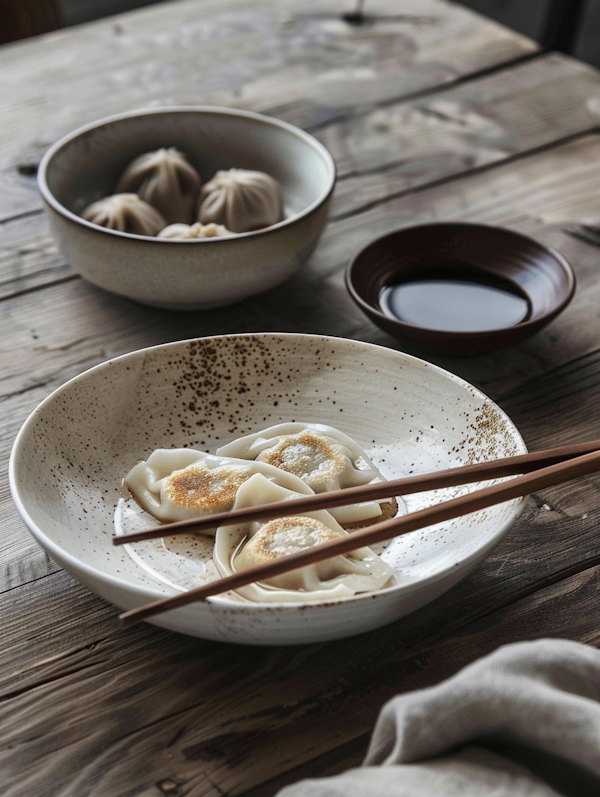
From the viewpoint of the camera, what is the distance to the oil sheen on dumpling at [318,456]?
0.78 meters

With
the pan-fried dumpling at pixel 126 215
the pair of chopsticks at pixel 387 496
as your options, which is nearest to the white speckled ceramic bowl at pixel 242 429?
the pair of chopsticks at pixel 387 496

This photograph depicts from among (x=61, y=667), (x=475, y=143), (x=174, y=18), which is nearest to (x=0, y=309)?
→ (x=61, y=667)

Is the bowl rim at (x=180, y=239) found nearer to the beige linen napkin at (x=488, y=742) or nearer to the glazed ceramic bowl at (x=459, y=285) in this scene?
the glazed ceramic bowl at (x=459, y=285)

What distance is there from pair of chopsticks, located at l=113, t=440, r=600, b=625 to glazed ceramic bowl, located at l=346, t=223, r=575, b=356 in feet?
0.89

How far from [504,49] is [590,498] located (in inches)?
52.1

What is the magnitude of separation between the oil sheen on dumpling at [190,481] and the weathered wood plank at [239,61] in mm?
793

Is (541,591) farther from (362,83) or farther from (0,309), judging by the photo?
(362,83)

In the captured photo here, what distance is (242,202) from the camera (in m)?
1.15

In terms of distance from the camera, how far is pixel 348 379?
906 millimetres

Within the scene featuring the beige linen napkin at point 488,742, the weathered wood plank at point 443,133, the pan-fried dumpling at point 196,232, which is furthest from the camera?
the weathered wood plank at point 443,133

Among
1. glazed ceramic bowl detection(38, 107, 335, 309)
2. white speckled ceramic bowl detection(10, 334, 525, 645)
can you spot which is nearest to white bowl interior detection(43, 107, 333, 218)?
glazed ceramic bowl detection(38, 107, 335, 309)

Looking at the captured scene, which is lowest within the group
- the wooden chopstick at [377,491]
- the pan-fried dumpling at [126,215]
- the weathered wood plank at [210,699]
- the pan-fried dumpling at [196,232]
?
the weathered wood plank at [210,699]

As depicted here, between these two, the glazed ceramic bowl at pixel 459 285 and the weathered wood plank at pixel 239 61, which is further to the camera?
the weathered wood plank at pixel 239 61

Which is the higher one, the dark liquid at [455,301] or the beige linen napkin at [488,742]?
the beige linen napkin at [488,742]
